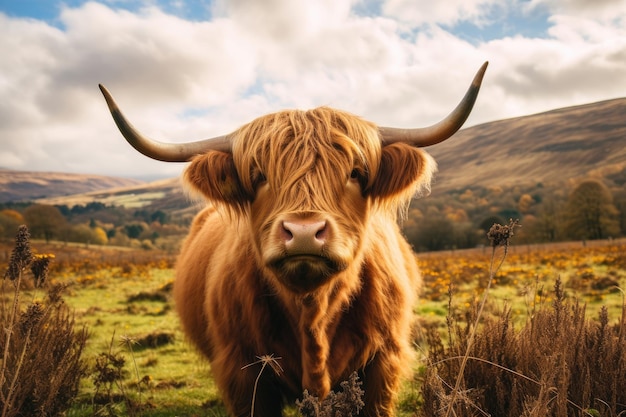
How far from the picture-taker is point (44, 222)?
143ft

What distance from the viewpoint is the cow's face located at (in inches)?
86.4

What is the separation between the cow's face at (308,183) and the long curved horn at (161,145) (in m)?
0.20

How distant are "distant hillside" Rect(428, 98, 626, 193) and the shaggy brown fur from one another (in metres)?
118

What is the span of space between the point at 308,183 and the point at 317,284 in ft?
1.83

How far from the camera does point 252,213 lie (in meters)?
2.82

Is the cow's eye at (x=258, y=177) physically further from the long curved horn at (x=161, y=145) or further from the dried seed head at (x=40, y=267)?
the dried seed head at (x=40, y=267)

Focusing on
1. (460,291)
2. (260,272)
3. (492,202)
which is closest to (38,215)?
(460,291)

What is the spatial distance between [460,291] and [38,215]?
45.9 metres

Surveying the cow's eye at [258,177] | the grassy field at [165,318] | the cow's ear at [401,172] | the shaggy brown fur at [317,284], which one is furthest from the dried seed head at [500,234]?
the cow's eye at [258,177]

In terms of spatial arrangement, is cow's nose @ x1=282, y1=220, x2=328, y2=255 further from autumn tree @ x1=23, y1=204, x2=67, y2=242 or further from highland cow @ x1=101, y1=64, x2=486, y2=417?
autumn tree @ x1=23, y1=204, x2=67, y2=242

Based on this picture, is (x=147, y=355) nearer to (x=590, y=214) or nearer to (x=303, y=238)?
(x=303, y=238)

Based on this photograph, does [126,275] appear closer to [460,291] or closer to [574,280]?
[460,291]

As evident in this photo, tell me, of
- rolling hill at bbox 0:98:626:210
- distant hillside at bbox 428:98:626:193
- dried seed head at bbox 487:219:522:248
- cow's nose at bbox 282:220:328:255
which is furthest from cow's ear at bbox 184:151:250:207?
distant hillside at bbox 428:98:626:193

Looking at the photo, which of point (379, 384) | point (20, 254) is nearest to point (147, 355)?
point (379, 384)
